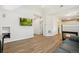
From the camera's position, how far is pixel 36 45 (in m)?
1.75

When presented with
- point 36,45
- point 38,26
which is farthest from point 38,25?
point 36,45

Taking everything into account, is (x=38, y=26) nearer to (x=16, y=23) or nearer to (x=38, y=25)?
(x=38, y=25)

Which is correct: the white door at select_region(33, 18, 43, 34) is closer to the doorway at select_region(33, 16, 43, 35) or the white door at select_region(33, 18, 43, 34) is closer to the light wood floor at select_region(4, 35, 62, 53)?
the doorway at select_region(33, 16, 43, 35)

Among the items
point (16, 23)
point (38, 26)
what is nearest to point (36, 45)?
point (38, 26)

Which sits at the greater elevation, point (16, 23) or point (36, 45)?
point (16, 23)

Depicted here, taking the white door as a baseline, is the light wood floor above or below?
below

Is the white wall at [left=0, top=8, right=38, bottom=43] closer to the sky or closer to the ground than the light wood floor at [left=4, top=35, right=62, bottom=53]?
closer to the sky

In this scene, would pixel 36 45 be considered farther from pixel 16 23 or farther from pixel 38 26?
pixel 16 23

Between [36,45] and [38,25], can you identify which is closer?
[36,45]

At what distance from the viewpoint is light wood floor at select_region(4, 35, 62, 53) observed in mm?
1643

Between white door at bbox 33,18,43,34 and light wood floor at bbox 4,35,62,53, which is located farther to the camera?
white door at bbox 33,18,43,34

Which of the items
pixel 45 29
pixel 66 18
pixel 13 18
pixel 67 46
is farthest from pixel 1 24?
pixel 67 46

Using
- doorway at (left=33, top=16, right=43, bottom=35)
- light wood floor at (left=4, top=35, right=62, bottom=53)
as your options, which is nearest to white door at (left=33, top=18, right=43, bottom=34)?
doorway at (left=33, top=16, right=43, bottom=35)
